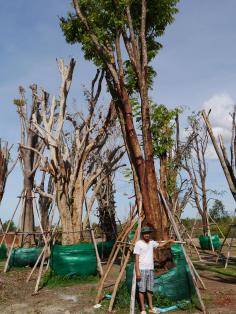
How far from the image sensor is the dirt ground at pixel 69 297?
302 inches

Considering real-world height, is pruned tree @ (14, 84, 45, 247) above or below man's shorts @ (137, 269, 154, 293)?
above

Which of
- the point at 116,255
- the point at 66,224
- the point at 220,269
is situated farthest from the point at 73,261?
the point at 220,269

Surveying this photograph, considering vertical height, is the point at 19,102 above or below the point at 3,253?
above

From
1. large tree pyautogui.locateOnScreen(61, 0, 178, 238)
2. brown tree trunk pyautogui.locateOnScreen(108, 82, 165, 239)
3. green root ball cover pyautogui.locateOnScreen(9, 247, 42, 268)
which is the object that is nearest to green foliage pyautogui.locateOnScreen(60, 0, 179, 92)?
large tree pyautogui.locateOnScreen(61, 0, 178, 238)

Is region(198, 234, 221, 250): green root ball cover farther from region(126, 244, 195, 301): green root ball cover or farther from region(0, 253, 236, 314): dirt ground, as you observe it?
region(126, 244, 195, 301): green root ball cover

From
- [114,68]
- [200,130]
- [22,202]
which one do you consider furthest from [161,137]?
[200,130]

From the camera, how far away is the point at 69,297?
8.93 meters

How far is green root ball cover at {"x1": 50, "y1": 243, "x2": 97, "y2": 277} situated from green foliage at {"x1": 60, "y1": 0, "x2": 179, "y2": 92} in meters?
4.71

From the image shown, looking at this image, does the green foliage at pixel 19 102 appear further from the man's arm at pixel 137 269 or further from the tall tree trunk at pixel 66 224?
the man's arm at pixel 137 269

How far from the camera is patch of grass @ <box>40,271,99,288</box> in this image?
10.5m

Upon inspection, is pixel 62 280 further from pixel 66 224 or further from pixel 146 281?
pixel 146 281

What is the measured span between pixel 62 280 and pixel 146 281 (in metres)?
4.08

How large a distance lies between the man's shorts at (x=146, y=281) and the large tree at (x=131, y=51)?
1.44 m

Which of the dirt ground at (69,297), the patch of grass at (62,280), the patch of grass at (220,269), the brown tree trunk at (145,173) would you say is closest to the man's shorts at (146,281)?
the dirt ground at (69,297)
